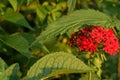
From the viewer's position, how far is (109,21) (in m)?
1.99

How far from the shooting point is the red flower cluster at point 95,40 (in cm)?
210

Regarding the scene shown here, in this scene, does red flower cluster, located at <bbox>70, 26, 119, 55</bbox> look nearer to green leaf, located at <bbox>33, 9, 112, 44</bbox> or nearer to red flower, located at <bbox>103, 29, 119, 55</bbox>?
red flower, located at <bbox>103, 29, 119, 55</bbox>

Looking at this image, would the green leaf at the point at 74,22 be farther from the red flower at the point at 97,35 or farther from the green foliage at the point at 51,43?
the red flower at the point at 97,35

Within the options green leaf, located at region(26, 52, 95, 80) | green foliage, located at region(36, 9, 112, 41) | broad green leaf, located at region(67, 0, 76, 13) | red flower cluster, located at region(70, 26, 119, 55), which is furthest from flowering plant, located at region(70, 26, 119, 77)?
green leaf, located at region(26, 52, 95, 80)

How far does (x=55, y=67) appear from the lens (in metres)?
1.47

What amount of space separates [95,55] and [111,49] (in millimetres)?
105

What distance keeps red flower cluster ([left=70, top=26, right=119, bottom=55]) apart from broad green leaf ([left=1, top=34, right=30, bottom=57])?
280mm

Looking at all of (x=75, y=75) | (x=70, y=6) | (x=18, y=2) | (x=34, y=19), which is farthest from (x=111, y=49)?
(x=34, y=19)

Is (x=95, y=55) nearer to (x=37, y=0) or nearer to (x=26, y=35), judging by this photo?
(x=26, y=35)

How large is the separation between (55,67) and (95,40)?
2.24 feet

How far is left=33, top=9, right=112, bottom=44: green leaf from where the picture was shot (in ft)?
6.23

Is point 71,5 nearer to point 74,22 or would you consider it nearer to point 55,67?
point 74,22

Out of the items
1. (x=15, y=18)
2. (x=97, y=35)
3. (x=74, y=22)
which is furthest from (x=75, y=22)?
(x=15, y=18)

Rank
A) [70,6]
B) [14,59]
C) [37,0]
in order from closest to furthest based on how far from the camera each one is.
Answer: [70,6] < [14,59] < [37,0]
